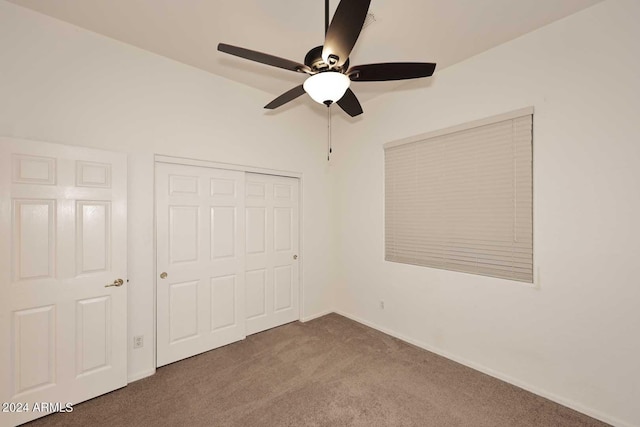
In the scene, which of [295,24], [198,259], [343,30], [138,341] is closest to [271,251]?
[198,259]

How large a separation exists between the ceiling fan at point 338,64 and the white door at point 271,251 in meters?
1.91

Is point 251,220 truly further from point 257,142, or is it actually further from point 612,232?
point 612,232

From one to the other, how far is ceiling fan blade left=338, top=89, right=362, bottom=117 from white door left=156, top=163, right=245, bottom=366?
5.21 feet

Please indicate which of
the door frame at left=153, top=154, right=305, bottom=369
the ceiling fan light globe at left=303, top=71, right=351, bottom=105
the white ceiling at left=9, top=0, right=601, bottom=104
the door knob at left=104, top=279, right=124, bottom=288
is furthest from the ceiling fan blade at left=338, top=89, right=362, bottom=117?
the door knob at left=104, top=279, right=124, bottom=288

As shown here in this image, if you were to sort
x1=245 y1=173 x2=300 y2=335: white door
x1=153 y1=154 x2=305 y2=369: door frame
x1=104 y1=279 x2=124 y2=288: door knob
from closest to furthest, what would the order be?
x1=104 y1=279 x2=124 y2=288: door knob < x1=153 y1=154 x2=305 y2=369: door frame < x1=245 y1=173 x2=300 y2=335: white door

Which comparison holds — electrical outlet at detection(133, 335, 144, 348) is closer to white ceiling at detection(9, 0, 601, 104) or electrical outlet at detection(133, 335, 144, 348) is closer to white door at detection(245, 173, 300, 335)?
white door at detection(245, 173, 300, 335)

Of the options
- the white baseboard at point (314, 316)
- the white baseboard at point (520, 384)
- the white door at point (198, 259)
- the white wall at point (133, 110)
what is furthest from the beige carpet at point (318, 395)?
the white baseboard at point (314, 316)

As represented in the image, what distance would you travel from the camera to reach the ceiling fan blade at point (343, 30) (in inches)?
45.3

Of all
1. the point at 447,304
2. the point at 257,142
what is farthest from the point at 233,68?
the point at 447,304

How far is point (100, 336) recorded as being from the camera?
6.96 ft

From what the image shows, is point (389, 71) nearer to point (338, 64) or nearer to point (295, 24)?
point (338, 64)

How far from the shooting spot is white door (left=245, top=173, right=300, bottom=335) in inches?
128

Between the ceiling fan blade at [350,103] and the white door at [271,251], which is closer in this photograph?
the ceiling fan blade at [350,103]

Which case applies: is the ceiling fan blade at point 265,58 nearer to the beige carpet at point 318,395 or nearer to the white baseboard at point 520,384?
the beige carpet at point 318,395
